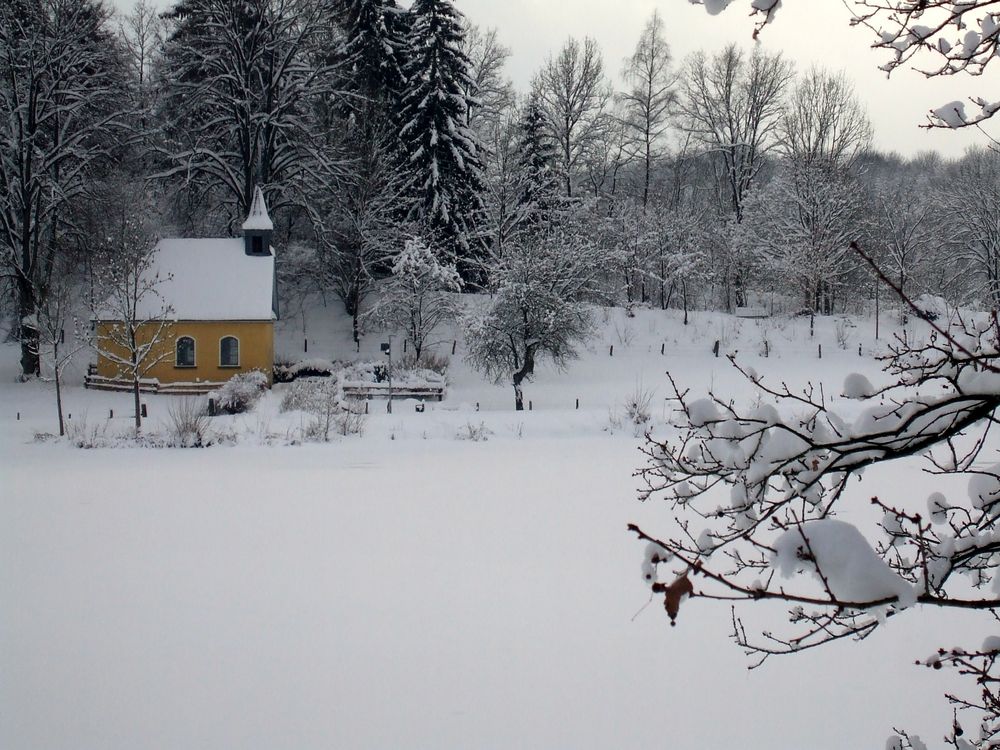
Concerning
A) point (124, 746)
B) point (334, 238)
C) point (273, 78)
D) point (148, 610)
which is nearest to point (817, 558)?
point (124, 746)

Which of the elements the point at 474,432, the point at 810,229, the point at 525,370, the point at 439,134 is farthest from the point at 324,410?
the point at 810,229

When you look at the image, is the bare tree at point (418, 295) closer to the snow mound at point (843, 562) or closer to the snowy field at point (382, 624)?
the snowy field at point (382, 624)

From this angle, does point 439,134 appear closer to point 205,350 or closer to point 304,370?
point 304,370

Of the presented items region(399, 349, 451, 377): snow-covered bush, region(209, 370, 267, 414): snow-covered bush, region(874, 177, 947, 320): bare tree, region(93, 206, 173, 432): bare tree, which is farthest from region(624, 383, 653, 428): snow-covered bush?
region(874, 177, 947, 320): bare tree

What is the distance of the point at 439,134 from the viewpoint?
30.6 metres

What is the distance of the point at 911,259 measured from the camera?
35281 millimetres

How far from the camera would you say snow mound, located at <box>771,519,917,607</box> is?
2.28m

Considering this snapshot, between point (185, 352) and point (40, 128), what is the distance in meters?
9.62

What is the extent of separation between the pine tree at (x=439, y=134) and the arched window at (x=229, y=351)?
28.1ft

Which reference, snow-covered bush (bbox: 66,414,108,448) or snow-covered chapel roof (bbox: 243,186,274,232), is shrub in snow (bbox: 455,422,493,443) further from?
snow-covered chapel roof (bbox: 243,186,274,232)

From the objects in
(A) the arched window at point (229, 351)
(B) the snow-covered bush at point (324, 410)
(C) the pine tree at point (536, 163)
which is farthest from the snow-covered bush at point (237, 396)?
(C) the pine tree at point (536, 163)

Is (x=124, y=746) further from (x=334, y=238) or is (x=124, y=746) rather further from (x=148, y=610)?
(x=334, y=238)

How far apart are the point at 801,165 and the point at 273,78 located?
2385 cm

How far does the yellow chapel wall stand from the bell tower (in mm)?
3097
